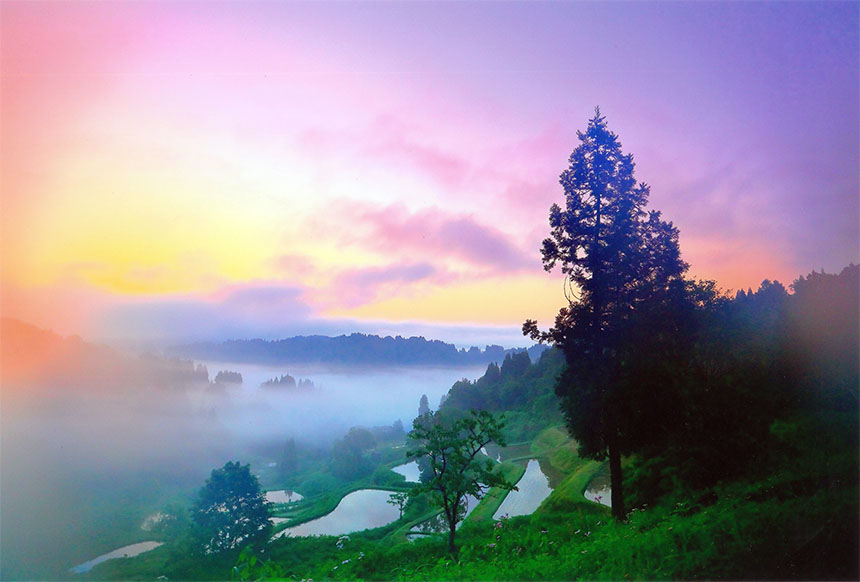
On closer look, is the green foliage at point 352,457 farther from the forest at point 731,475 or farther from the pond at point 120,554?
the forest at point 731,475

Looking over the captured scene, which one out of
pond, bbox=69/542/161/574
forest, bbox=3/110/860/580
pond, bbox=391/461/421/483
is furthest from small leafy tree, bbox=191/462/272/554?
pond, bbox=391/461/421/483

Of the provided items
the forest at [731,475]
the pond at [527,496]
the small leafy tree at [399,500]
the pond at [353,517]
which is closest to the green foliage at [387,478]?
the pond at [353,517]

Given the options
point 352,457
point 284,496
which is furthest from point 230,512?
point 352,457

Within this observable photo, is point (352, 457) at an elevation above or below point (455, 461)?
below

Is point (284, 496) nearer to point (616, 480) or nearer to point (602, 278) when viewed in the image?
point (616, 480)

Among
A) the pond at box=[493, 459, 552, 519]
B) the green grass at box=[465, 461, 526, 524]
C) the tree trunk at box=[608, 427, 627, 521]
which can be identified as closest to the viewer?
the tree trunk at box=[608, 427, 627, 521]

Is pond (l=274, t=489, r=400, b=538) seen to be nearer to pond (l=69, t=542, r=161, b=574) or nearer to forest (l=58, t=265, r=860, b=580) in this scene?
pond (l=69, t=542, r=161, b=574)

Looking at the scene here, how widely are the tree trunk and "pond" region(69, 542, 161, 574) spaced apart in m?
47.7

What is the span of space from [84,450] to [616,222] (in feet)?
446

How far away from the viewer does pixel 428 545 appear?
2102 centimetres

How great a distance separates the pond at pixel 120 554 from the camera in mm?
37156

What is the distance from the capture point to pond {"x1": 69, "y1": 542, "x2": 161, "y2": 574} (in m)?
37.2

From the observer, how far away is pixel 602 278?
46.7 ft

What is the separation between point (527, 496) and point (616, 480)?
1973cm
